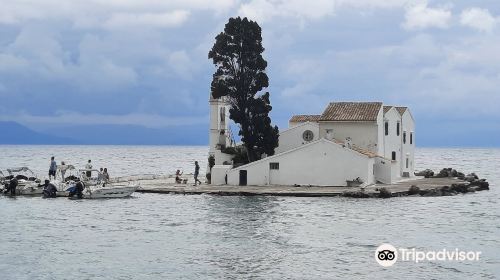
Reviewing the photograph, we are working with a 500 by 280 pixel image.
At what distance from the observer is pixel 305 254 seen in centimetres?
3269

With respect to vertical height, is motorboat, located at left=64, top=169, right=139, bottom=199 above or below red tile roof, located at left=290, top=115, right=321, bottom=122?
below

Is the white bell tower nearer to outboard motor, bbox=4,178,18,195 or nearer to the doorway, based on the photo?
the doorway

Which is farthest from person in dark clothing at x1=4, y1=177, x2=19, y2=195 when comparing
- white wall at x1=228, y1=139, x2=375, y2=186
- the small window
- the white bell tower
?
the small window

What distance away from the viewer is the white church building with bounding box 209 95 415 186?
183 feet

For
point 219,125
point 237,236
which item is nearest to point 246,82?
point 219,125

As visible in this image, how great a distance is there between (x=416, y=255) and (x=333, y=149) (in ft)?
77.3

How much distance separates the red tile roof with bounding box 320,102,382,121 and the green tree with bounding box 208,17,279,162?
16.2 feet

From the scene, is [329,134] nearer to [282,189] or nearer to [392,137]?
[282,189]

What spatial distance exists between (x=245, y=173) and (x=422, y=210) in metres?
15.3

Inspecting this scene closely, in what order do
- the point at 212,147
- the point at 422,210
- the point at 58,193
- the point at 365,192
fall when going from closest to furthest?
the point at 422,210 → the point at 365,192 → the point at 58,193 → the point at 212,147

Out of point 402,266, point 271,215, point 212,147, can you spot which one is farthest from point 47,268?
point 212,147

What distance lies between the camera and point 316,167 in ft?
184

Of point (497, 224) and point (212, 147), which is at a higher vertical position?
point (212, 147)

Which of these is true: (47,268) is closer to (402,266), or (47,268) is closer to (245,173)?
(402,266)
